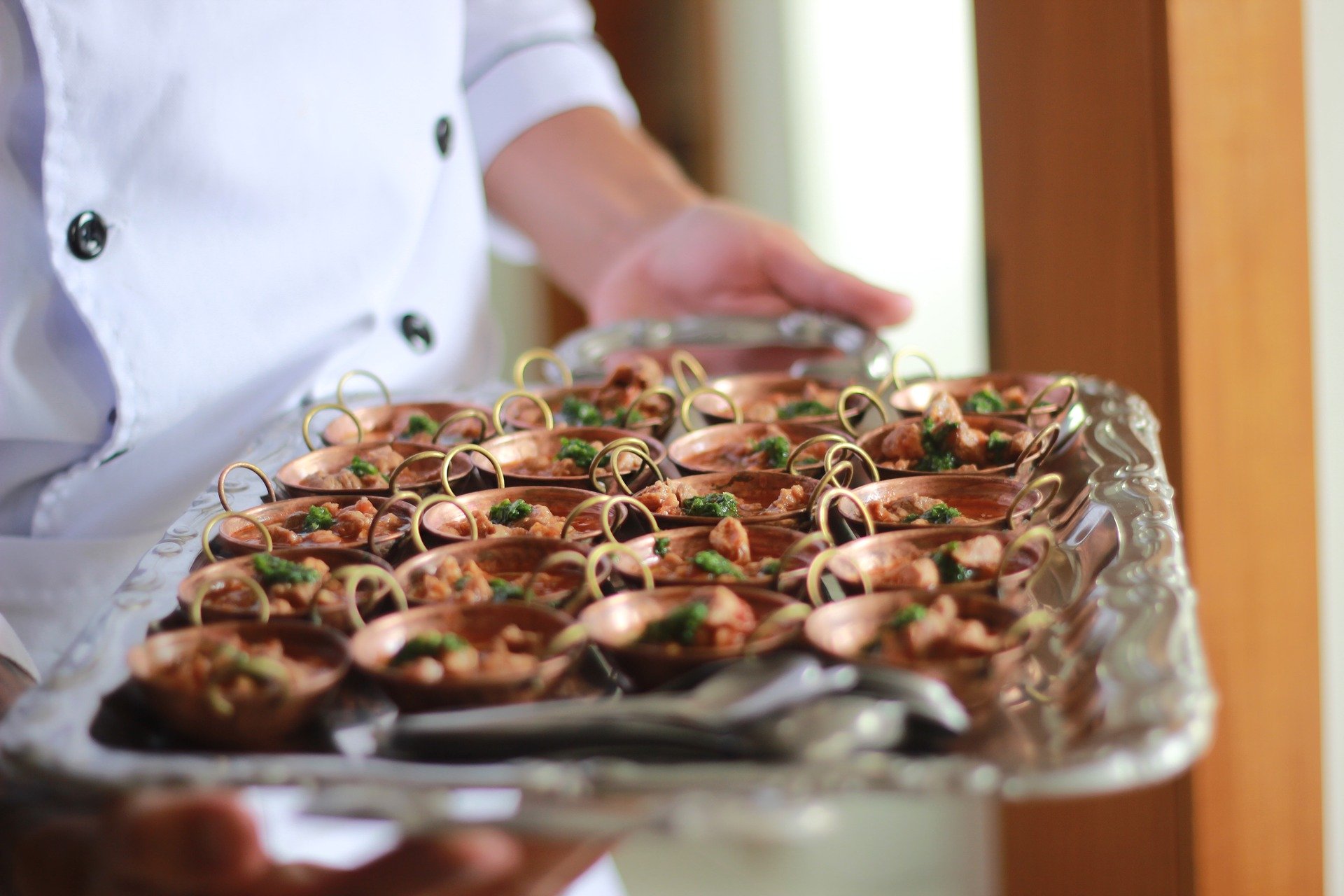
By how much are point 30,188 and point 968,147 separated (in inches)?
142

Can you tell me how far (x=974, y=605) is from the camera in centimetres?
131

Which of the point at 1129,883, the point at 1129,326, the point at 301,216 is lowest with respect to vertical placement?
the point at 1129,883

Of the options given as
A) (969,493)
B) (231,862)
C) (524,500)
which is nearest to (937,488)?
(969,493)

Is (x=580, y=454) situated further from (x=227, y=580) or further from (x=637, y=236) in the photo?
(x=637, y=236)

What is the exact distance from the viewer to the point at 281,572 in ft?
4.85

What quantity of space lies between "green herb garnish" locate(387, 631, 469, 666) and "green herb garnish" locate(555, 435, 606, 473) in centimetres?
71

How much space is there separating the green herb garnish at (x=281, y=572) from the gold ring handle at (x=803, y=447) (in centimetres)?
67

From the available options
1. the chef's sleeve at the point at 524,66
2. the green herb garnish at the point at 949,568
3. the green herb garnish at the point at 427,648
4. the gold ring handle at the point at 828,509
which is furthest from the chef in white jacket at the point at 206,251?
the green herb garnish at the point at 949,568

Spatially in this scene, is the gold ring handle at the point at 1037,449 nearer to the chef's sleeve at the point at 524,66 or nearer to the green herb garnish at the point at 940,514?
the green herb garnish at the point at 940,514

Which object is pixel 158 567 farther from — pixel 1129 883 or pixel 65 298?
pixel 1129 883

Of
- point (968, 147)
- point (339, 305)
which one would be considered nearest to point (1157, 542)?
point (339, 305)

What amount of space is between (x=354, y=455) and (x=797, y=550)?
892 millimetres

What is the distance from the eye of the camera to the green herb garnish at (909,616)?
4.12ft

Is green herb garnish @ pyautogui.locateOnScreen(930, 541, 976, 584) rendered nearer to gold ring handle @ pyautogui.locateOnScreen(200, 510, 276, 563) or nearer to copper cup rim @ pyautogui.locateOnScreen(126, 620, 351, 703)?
copper cup rim @ pyautogui.locateOnScreen(126, 620, 351, 703)
